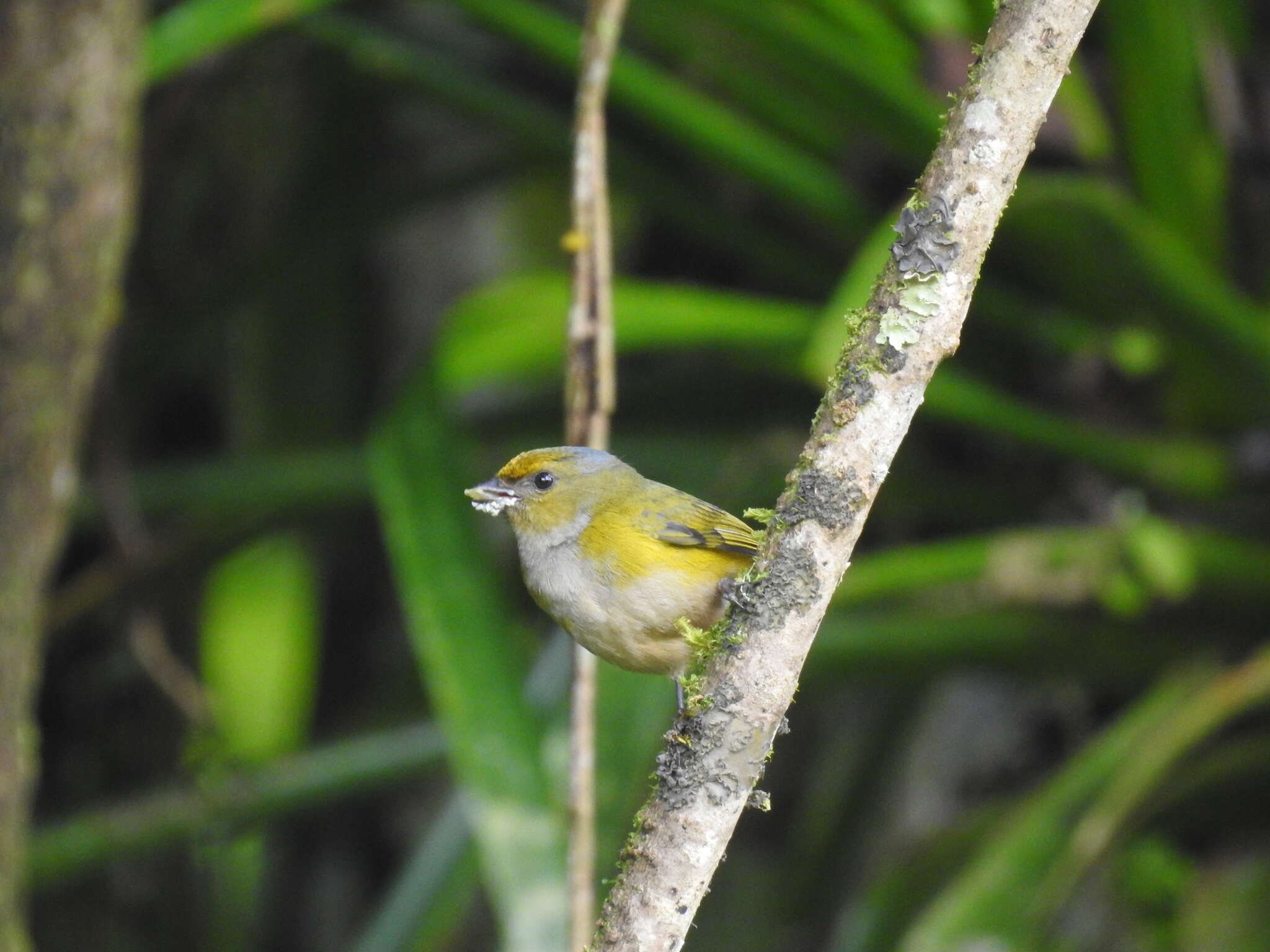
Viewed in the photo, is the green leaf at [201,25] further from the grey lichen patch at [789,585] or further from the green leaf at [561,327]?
the grey lichen patch at [789,585]

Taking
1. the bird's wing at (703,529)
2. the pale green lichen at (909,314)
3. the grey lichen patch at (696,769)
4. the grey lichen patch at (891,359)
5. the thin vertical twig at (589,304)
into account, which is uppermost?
the thin vertical twig at (589,304)

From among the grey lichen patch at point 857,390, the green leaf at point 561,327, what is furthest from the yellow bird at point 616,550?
the green leaf at point 561,327

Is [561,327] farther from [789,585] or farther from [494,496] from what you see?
[789,585]

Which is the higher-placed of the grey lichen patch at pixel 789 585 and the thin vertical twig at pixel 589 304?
the thin vertical twig at pixel 589 304

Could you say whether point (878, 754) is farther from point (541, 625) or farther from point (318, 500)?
point (318, 500)

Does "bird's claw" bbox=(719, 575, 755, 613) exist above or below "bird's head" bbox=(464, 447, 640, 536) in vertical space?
below

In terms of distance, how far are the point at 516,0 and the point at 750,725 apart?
2.32m

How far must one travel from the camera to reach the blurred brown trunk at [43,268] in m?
2.59

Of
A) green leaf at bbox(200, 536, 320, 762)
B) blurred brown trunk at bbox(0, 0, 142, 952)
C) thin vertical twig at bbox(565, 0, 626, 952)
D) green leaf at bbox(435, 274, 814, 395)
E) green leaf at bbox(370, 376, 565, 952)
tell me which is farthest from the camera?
green leaf at bbox(200, 536, 320, 762)

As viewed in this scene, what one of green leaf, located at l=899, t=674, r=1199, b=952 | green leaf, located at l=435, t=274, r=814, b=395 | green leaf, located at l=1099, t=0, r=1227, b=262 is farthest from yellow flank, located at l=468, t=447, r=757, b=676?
green leaf, located at l=1099, t=0, r=1227, b=262

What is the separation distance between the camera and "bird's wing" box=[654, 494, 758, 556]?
2.04 metres

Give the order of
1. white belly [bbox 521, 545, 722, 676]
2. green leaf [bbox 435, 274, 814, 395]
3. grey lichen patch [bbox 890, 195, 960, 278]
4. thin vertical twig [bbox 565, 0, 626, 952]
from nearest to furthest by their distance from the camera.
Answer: grey lichen patch [bbox 890, 195, 960, 278], white belly [bbox 521, 545, 722, 676], thin vertical twig [bbox 565, 0, 626, 952], green leaf [bbox 435, 274, 814, 395]

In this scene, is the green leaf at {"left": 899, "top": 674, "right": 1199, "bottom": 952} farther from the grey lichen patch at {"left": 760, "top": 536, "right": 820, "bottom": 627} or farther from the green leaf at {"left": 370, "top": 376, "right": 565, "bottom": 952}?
the grey lichen patch at {"left": 760, "top": 536, "right": 820, "bottom": 627}

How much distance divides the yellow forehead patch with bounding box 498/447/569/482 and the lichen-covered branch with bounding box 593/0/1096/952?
2.99ft
